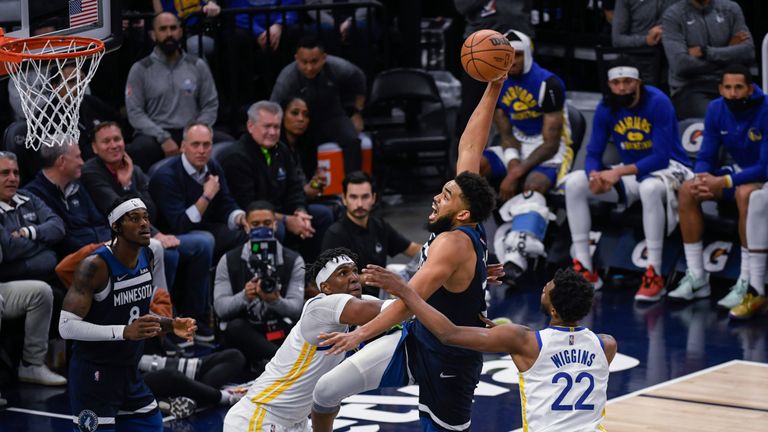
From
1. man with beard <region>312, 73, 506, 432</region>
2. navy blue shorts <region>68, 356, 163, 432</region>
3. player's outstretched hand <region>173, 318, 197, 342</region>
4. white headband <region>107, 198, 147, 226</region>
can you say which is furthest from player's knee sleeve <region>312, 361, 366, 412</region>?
white headband <region>107, 198, 147, 226</region>

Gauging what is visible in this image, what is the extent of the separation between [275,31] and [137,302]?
6.41 m

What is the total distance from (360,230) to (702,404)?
283 cm

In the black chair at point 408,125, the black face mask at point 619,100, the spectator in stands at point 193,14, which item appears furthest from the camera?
the black chair at point 408,125

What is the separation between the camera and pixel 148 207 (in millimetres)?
9336

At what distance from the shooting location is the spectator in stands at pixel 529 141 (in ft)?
36.9

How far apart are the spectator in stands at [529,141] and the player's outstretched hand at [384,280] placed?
5.68 metres

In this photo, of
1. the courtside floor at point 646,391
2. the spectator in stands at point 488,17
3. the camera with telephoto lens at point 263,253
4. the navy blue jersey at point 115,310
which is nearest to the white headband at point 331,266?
the navy blue jersey at point 115,310

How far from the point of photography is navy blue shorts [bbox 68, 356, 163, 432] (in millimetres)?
6652

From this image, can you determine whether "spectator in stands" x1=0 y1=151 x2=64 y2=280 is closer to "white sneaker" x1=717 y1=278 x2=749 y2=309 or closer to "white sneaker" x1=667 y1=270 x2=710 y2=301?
"white sneaker" x1=667 y1=270 x2=710 y2=301

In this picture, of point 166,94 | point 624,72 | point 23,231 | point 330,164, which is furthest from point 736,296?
point 23,231

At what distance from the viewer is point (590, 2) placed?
49.1 ft

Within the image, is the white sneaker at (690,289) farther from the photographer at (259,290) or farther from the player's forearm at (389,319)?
the player's forearm at (389,319)

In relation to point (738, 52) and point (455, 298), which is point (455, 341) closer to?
point (455, 298)

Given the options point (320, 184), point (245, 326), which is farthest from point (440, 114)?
point (245, 326)
